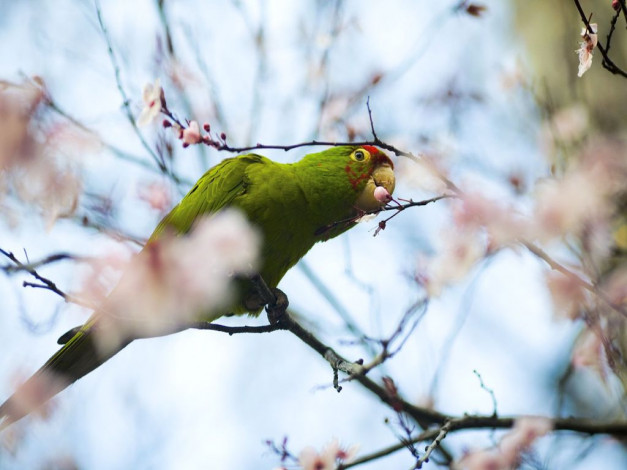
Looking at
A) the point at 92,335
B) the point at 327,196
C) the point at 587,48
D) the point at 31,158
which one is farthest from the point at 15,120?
the point at 587,48

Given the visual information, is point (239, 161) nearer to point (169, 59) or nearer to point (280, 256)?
point (280, 256)

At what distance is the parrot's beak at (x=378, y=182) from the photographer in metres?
3.61

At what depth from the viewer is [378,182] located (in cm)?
365

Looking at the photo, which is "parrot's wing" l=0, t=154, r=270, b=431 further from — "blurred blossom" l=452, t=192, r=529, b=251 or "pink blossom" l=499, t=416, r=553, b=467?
"pink blossom" l=499, t=416, r=553, b=467

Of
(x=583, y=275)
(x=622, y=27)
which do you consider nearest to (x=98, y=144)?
(x=583, y=275)

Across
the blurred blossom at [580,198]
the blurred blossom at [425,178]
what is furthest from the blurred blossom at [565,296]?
the blurred blossom at [425,178]

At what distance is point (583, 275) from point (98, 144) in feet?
7.43

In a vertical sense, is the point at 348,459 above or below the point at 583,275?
below

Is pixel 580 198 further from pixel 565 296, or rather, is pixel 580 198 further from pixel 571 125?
pixel 571 125

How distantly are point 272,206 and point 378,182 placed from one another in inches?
26.9

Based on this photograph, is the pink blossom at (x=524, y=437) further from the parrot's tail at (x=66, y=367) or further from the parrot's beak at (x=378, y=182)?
the parrot's tail at (x=66, y=367)

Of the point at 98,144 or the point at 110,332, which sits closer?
the point at 98,144

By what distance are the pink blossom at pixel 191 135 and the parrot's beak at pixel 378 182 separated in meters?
1.36

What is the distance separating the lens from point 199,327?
8.62 feet
